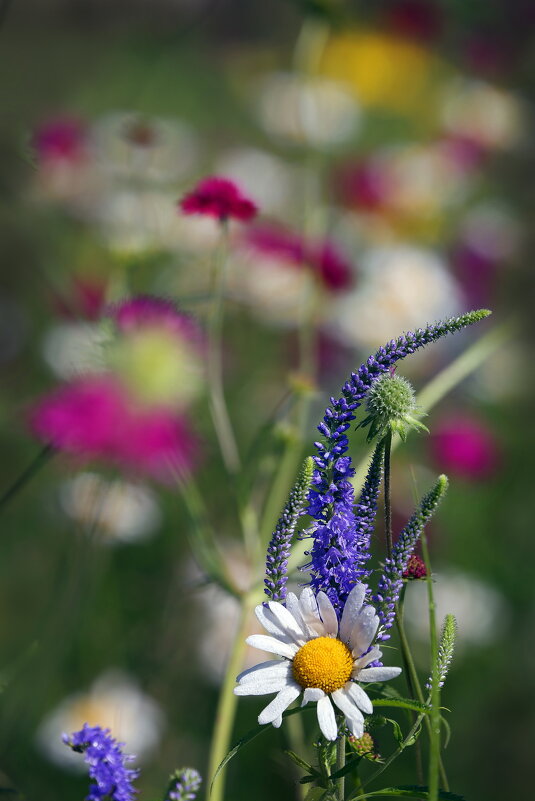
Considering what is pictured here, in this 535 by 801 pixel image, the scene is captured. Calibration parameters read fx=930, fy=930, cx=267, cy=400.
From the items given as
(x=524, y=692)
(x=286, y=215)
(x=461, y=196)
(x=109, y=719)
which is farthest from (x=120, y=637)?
(x=461, y=196)

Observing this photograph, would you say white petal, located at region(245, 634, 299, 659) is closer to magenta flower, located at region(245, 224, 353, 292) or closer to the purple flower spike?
the purple flower spike

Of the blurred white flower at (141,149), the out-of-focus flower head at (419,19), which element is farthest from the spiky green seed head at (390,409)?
the out-of-focus flower head at (419,19)

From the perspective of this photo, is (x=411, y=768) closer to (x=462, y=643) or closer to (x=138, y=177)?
(x=462, y=643)

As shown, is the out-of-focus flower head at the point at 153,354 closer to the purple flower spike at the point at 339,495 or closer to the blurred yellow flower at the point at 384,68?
the purple flower spike at the point at 339,495

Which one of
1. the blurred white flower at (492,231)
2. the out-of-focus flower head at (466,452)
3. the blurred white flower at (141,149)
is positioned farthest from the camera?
the blurred white flower at (492,231)

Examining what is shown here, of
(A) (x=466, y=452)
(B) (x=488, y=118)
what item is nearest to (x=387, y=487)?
(A) (x=466, y=452)

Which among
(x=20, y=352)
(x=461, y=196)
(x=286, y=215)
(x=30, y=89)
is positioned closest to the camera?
(x=20, y=352)
